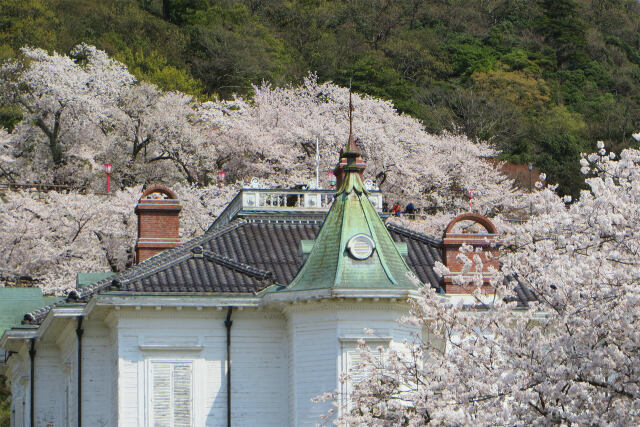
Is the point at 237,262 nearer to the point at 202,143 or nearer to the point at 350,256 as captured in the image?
the point at 350,256

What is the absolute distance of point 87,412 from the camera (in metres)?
28.5

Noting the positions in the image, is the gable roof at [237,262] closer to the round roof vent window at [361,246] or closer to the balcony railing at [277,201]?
the balcony railing at [277,201]

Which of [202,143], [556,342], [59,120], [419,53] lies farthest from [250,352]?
[419,53]

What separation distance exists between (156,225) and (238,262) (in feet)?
17.0

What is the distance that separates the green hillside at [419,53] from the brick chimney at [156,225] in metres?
45.9

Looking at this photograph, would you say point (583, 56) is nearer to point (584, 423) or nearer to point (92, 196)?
point (92, 196)

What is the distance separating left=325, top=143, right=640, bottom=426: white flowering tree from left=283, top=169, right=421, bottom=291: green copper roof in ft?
16.1

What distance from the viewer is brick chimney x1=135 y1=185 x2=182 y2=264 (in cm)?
3256

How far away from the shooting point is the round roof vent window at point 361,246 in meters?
26.6

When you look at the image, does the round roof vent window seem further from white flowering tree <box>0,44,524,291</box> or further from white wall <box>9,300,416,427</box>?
white flowering tree <box>0,44,524,291</box>

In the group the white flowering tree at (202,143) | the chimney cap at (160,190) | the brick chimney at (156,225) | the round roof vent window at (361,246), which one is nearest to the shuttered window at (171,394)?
the round roof vent window at (361,246)

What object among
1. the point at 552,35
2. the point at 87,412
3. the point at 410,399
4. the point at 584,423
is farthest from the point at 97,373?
the point at 552,35

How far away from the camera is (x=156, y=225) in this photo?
32875 millimetres

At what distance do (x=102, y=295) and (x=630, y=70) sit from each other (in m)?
103
